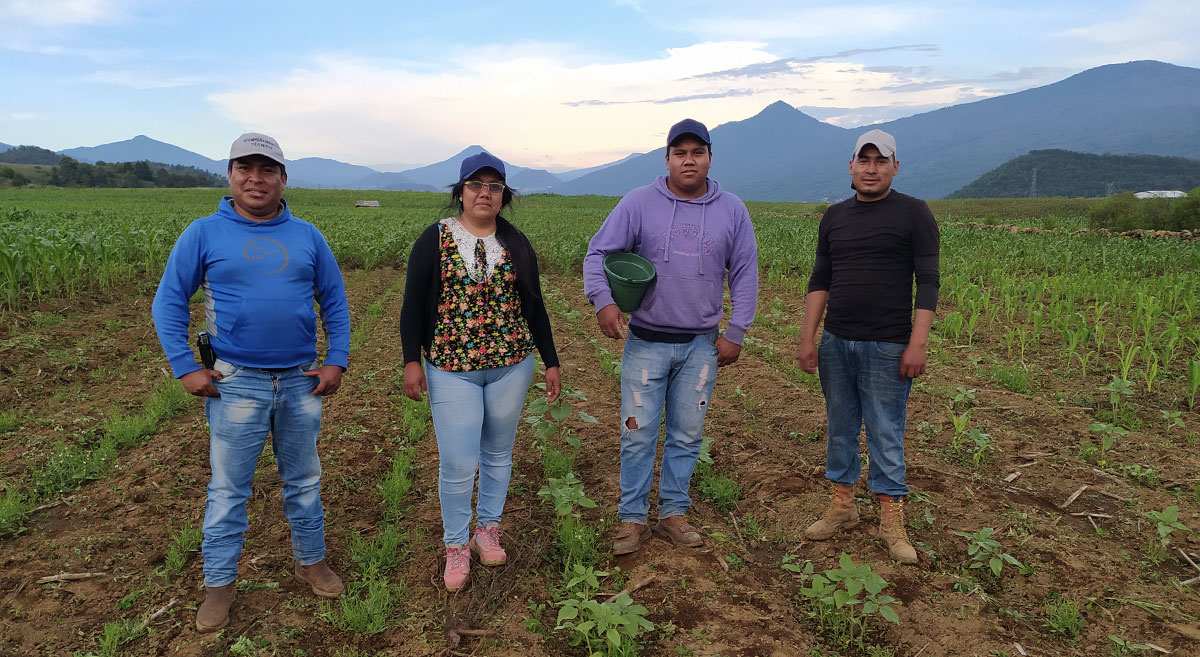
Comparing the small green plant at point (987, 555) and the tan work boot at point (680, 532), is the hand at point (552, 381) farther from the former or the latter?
the small green plant at point (987, 555)

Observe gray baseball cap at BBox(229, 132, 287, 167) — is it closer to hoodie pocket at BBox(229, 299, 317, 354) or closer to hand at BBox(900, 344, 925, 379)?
hoodie pocket at BBox(229, 299, 317, 354)

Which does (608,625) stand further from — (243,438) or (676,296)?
(243,438)

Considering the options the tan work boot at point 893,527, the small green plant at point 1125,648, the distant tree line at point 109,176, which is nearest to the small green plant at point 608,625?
the tan work boot at point 893,527

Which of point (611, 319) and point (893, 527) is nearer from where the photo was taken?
point (611, 319)

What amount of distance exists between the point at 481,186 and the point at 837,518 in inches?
109

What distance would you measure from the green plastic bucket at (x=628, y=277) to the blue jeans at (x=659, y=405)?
0.86 ft

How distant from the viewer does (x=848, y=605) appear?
311cm

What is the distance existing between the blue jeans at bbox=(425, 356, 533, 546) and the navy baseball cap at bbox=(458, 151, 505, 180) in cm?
92

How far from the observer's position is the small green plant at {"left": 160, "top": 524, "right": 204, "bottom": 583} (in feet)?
10.9

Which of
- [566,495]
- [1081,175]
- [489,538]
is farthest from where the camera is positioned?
[1081,175]

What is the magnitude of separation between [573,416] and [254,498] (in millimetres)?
2674

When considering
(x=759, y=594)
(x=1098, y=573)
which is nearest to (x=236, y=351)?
(x=759, y=594)

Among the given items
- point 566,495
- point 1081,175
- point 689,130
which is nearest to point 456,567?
point 566,495

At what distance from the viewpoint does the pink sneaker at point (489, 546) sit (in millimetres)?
3391
